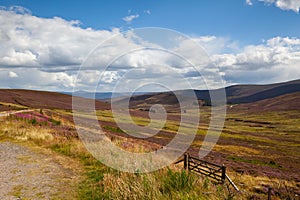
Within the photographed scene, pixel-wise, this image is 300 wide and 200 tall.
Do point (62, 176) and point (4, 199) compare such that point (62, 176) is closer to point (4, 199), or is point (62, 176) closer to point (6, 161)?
point (4, 199)

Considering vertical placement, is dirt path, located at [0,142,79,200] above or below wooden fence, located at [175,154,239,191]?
above

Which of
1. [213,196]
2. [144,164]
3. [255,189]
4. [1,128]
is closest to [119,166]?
[144,164]

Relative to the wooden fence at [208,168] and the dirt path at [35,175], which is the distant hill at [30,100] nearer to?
the dirt path at [35,175]

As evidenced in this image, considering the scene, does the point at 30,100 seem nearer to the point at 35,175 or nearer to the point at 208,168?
the point at 35,175

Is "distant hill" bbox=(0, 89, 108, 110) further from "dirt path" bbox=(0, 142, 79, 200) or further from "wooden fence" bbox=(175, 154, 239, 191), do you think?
"wooden fence" bbox=(175, 154, 239, 191)

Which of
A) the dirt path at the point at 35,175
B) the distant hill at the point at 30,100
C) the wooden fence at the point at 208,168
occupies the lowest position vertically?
the wooden fence at the point at 208,168

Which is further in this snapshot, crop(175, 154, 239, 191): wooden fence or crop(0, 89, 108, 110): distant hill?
crop(0, 89, 108, 110): distant hill

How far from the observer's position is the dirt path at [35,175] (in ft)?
37.4

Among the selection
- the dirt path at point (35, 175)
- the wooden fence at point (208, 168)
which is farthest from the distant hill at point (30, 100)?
the wooden fence at point (208, 168)

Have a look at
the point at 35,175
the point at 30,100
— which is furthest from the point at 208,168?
the point at 30,100

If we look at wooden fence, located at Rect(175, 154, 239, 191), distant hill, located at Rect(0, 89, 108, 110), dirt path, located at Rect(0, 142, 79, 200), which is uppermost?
distant hill, located at Rect(0, 89, 108, 110)

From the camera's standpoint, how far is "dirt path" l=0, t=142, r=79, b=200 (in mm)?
11414

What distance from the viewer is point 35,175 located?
14.0 metres

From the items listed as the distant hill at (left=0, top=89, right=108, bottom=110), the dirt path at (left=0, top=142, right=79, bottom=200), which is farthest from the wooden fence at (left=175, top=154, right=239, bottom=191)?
the distant hill at (left=0, top=89, right=108, bottom=110)
